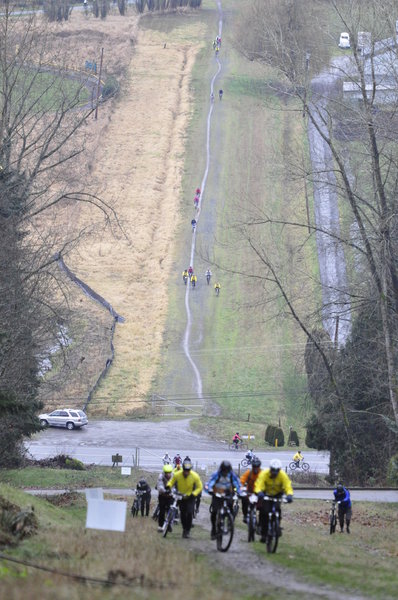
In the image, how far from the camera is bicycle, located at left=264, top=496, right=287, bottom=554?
16016 millimetres

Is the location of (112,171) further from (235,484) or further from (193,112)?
(235,484)

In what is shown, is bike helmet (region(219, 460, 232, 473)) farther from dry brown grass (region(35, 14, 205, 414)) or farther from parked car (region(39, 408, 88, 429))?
parked car (region(39, 408, 88, 429))

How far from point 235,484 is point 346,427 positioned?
22.6m

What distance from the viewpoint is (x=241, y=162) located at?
10494 cm

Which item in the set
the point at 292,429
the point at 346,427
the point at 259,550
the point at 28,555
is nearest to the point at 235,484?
the point at 259,550

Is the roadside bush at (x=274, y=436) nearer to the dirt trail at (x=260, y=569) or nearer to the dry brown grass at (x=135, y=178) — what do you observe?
the dry brown grass at (x=135, y=178)

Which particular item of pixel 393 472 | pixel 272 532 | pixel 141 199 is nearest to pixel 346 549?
pixel 272 532

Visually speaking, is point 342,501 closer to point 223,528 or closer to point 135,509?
point 135,509

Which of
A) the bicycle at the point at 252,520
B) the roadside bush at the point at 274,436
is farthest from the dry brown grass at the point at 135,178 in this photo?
the bicycle at the point at 252,520

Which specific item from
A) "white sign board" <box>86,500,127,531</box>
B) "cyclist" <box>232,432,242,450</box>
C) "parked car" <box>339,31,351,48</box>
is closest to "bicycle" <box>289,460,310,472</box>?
"cyclist" <box>232,432,242,450</box>

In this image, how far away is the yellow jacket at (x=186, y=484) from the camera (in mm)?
17344

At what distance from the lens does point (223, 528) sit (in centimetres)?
1620

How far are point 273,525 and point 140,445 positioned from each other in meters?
37.9

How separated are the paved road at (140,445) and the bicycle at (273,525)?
29.9 meters
